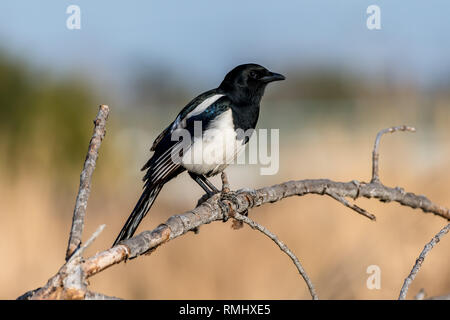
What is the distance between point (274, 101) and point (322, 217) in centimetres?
2847

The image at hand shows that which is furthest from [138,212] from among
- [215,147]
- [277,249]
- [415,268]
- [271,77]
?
[277,249]

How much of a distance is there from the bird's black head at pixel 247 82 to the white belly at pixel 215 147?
0.24 metres

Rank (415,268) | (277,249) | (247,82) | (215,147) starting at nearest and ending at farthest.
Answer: (415,268), (215,147), (247,82), (277,249)

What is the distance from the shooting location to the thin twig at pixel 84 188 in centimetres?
147

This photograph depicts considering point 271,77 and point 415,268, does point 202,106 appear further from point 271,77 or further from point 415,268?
point 415,268

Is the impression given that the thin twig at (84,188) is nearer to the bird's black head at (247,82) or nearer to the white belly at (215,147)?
the white belly at (215,147)

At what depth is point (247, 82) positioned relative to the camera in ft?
11.2

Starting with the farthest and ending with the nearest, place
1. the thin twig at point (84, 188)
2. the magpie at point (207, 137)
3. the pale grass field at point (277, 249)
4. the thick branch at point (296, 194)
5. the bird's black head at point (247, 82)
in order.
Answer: the pale grass field at point (277, 249) < the bird's black head at point (247, 82) < the magpie at point (207, 137) < the thick branch at point (296, 194) < the thin twig at point (84, 188)

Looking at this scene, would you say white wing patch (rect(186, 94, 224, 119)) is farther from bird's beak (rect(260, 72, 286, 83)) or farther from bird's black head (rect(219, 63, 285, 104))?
bird's beak (rect(260, 72, 286, 83))

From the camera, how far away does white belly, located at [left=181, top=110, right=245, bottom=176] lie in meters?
3.15

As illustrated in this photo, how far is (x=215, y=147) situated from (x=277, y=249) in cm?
227

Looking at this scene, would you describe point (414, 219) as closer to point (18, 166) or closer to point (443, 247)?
point (443, 247)

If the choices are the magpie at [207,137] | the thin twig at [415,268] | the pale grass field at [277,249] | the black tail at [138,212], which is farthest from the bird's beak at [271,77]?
the thin twig at [415,268]
